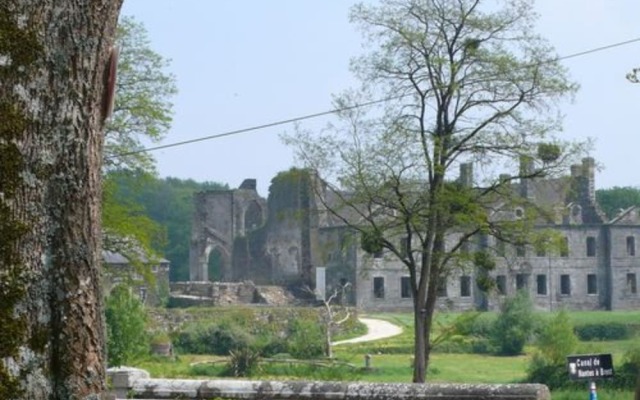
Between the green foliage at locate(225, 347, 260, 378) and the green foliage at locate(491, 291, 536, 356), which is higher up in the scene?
the green foliage at locate(491, 291, 536, 356)

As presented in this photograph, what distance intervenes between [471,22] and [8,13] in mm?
25033

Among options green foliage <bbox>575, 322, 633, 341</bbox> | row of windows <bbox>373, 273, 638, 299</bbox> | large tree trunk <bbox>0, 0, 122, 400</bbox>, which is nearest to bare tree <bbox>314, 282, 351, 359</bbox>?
row of windows <bbox>373, 273, 638, 299</bbox>

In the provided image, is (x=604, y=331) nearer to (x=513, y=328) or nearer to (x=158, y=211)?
(x=513, y=328)

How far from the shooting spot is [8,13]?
438cm

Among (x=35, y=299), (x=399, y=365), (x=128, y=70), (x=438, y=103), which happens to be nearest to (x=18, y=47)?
(x=35, y=299)

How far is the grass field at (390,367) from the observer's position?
118ft

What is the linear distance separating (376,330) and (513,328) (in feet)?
53.6

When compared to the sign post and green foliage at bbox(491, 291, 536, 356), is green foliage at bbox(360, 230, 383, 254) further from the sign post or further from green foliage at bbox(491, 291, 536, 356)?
green foliage at bbox(491, 291, 536, 356)

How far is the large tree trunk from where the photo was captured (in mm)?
4305

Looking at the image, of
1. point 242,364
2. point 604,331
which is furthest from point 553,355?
point 604,331

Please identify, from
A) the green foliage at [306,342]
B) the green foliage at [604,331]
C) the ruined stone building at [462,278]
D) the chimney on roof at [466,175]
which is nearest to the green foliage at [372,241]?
the chimney on roof at [466,175]

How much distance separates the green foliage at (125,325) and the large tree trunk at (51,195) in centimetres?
3134

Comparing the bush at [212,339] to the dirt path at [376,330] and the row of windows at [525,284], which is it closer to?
the dirt path at [376,330]

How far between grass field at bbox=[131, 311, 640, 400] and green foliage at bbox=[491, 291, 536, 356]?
0.65 meters
